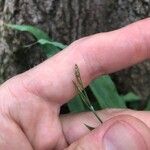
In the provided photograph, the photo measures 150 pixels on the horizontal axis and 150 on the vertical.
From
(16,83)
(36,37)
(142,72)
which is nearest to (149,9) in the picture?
(142,72)

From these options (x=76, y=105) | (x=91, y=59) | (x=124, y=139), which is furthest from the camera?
(x=76, y=105)

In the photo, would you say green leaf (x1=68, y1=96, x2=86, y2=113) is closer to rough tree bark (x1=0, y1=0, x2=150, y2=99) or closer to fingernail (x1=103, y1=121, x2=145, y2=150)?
rough tree bark (x1=0, y1=0, x2=150, y2=99)

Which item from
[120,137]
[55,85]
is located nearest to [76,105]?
[55,85]

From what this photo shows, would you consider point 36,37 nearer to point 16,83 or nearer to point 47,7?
point 47,7

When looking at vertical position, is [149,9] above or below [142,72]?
above

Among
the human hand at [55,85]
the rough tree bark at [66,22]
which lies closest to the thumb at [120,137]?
the human hand at [55,85]

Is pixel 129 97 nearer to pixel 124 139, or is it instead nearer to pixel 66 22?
pixel 66 22

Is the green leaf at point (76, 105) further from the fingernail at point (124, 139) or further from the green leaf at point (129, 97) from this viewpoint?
the fingernail at point (124, 139)

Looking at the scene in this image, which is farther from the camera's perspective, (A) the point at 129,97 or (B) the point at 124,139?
(A) the point at 129,97
